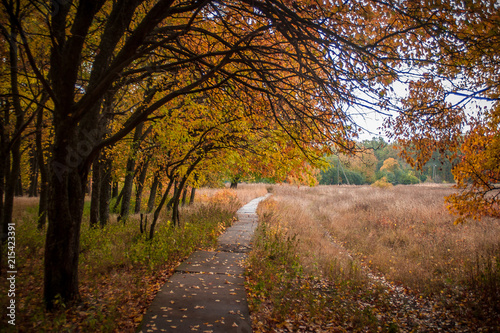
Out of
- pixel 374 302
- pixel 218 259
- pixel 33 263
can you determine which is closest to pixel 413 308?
pixel 374 302

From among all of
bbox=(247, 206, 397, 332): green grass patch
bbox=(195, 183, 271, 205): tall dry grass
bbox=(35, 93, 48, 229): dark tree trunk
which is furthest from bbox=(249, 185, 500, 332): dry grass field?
bbox=(195, 183, 271, 205): tall dry grass

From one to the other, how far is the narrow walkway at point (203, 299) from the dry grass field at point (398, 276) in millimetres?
313

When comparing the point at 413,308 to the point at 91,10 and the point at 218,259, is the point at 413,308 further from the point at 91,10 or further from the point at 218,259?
the point at 91,10

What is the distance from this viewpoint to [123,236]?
764 cm

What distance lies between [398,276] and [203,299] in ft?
18.3

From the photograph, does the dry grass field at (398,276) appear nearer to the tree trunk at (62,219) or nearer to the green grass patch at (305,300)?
the green grass patch at (305,300)

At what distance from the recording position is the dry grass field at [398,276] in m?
4.52

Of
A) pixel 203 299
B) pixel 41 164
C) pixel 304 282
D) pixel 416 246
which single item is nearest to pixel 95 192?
pixel 41 164

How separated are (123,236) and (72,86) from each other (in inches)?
200

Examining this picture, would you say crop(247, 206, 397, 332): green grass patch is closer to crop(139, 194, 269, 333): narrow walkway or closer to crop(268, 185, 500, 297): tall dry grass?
crop(139, 194, 269, 333): narrow walkway

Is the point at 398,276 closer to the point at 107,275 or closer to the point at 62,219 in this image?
the point at 107,275

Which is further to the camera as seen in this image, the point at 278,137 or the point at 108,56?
the point at 278,137

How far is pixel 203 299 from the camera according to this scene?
4254 mm

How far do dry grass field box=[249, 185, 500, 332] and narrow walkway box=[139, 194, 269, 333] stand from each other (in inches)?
12.3
